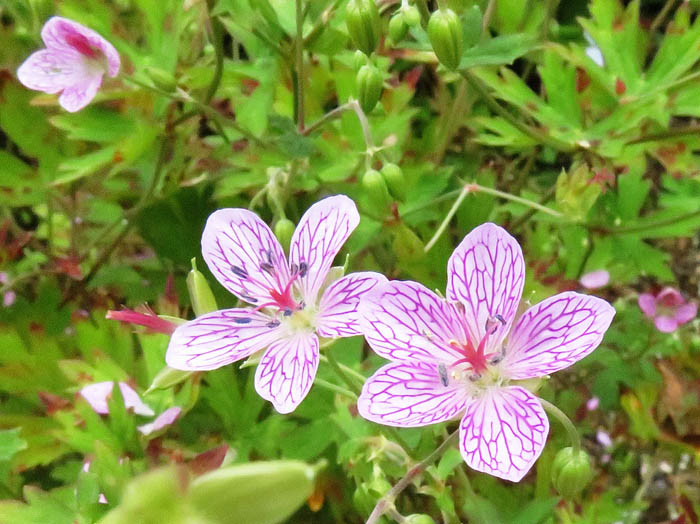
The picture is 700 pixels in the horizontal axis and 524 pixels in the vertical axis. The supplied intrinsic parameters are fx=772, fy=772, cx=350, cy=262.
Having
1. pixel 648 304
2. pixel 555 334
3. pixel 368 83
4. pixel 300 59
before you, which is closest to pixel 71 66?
pixel 300 59

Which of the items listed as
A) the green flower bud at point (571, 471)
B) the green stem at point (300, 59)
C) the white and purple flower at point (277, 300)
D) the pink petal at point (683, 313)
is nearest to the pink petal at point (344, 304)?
the white and purple flower at point (277, 300)

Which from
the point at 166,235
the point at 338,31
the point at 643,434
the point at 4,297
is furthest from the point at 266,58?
the point at 643,434

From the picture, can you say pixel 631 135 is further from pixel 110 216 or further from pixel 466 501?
pixel 110 216

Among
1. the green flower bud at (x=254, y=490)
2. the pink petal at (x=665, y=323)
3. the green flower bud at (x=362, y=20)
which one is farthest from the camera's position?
the pink petal at (x=665, y=323)

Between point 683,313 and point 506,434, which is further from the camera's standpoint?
point 683,313

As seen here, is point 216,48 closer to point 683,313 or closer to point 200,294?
point 200,294

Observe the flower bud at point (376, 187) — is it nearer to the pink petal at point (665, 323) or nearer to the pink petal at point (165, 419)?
the pink petal at point (165, 419)

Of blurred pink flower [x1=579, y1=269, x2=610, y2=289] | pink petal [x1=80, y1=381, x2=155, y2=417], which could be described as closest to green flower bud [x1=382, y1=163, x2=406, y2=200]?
pink petal [x1=80, y1=381, x2=155, y2=417]
